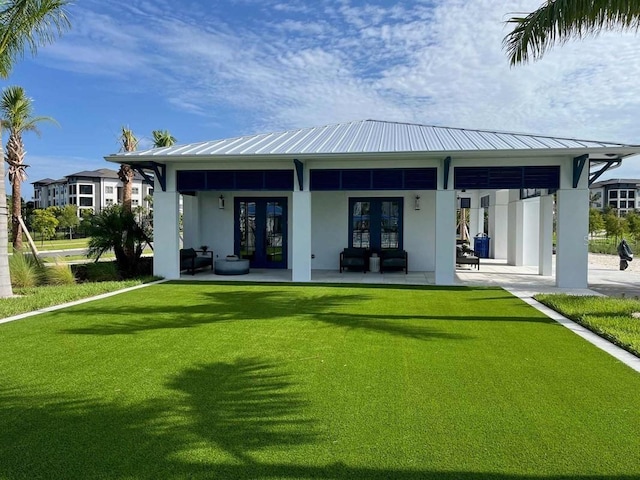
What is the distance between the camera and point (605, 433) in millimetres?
3564

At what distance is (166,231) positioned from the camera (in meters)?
13.6

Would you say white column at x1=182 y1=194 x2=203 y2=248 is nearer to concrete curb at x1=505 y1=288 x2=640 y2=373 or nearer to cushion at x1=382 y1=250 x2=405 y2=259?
cushion at x1=382 y1=250 x2=405 y2=259

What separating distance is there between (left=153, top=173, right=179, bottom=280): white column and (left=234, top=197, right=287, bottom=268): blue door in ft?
11.0

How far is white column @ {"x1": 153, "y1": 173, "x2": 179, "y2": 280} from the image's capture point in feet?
44.6

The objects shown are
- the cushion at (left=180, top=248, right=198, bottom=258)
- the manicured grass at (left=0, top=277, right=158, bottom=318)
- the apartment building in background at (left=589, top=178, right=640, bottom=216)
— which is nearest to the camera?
the manicured grass at (left=0, top=277, right=158, bottom=318)

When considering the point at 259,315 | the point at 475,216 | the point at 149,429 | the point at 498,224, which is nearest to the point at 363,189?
the point at 259,315

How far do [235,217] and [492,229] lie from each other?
512 inches

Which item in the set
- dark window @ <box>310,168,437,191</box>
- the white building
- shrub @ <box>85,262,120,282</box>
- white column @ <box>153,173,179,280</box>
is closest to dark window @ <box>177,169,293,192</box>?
the white building

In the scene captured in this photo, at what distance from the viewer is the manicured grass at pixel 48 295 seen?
851cm

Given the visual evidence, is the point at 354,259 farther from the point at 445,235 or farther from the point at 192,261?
the point at 192,261

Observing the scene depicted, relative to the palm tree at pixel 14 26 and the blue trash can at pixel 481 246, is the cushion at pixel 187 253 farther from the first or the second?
the blue trash can at pixel 481 246

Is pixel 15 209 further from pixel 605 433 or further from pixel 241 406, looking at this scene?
pixel 605 433

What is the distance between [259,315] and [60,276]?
7.36m

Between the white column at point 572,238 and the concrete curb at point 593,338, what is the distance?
3000mm
